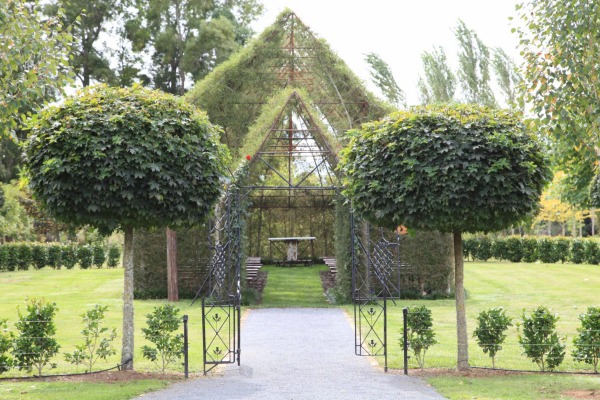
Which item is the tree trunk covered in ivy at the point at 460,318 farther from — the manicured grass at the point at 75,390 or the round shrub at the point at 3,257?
the round shrub at the point at 3,257

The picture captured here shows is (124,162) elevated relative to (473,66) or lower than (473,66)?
lower

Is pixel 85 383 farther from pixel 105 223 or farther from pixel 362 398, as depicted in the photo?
pixel 362 398

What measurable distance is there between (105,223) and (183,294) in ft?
32.7

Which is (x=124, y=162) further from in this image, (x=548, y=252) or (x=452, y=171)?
(x=548, y=252)

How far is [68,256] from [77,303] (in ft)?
43.7

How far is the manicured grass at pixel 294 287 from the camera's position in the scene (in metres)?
19.0

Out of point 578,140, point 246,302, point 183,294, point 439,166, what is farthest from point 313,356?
point 183,294

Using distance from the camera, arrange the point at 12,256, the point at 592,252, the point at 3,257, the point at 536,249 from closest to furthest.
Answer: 1. the point at 3,257
2. the point at 12,256
3. the point at 592,252
4. the point at 536,249

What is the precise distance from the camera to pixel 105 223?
9578 mm

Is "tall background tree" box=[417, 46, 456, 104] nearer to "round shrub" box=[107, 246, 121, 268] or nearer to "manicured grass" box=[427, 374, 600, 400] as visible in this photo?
"round shrub" box=[107, 246, 121, 268]

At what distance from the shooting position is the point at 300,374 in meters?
9.94

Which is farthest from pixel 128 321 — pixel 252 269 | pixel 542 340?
pixel 252 269

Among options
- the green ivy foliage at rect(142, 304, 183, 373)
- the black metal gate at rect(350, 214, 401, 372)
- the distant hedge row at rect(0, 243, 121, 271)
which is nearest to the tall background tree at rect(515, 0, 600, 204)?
the green ivy foliage at rect(142, 304, 183, 373)

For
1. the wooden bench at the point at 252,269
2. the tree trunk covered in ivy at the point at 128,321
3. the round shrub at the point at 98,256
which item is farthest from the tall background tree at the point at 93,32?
the tree trunk covered in ivy at the point at 128,321
